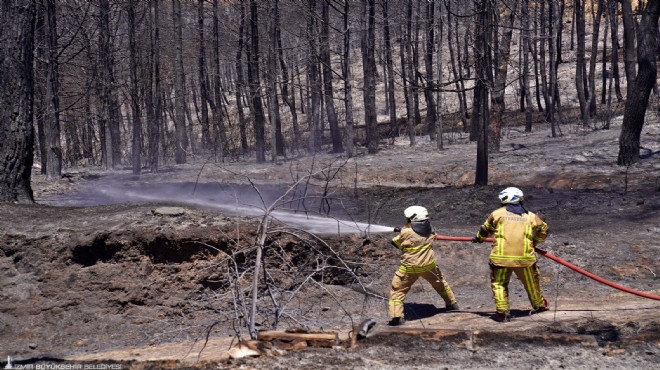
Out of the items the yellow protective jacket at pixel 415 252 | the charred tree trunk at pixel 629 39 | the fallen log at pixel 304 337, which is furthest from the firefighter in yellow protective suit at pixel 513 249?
the charred tree trunk at pixel 629 39

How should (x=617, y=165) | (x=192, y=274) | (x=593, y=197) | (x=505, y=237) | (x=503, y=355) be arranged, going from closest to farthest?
(x=503, y=355) → (x=505, y=237) → (x=192, y=274) → (x=593, y=197) → (x=617, y=165)

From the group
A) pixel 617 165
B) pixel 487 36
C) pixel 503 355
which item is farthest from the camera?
pixel 617 165

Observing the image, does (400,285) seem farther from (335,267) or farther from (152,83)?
(152,83)

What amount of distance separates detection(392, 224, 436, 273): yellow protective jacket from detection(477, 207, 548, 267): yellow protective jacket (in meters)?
0.70

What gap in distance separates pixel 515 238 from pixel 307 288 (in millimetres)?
3061

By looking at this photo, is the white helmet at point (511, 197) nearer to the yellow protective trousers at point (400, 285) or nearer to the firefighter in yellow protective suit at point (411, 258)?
the firefighter in yellow protective suit at point (411, 258)

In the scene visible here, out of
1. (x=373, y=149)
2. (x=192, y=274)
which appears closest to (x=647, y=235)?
(x=192, y=274)

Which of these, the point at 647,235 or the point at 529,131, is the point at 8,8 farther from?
the point at 529,131

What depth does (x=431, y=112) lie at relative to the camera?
3303 centimetres

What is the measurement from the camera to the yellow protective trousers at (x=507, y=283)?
8062mm

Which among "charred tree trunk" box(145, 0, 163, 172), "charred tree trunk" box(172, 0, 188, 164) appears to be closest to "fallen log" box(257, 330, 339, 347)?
"charred tree trunk" box(145, 0, 163, 172)

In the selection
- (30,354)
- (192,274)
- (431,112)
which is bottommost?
(30,354)

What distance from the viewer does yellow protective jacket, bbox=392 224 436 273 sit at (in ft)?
27.3

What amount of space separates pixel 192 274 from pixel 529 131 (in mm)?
23548
